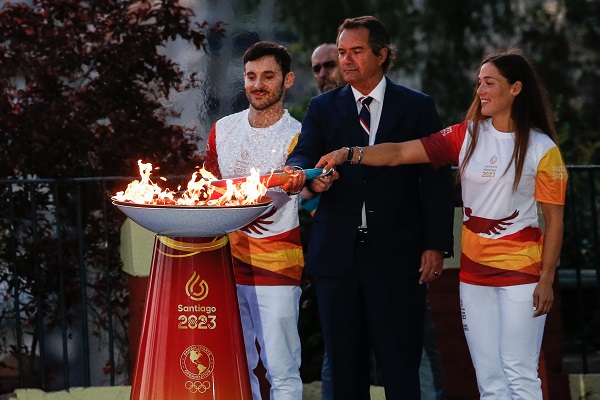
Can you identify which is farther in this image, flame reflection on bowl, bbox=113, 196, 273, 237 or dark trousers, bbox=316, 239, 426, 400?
dark trousers, bbox=316, 239, 426, 400

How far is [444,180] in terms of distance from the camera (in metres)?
4.46

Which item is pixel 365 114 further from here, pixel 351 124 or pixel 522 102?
pixel 522 102

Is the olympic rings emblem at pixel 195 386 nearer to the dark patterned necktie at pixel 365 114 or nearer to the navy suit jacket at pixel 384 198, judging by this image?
the navy suit jacket at pixel 384 198

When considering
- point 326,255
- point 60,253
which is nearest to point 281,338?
point 326,255

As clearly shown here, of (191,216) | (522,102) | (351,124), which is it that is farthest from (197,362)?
(522,102)

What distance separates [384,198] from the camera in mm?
4426

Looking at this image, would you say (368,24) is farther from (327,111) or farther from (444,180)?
(444,180)

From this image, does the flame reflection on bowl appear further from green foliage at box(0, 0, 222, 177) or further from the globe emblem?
green foliage at box(0, 0, 222, 177)

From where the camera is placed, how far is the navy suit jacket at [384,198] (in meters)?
4.40

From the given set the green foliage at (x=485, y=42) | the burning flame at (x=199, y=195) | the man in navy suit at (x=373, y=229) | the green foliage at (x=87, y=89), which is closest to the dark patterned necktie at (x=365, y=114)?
the man in navy suit at (x=373, y=229)

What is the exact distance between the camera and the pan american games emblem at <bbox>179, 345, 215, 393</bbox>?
410 centimetres

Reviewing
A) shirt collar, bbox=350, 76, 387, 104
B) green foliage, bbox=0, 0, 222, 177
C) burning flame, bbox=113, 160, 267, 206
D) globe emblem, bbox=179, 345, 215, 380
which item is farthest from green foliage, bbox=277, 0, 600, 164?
globe emblem, bbox=179, 345, 215, 380

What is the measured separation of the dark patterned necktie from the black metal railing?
5.52ft

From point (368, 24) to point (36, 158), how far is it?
241 centimetres
